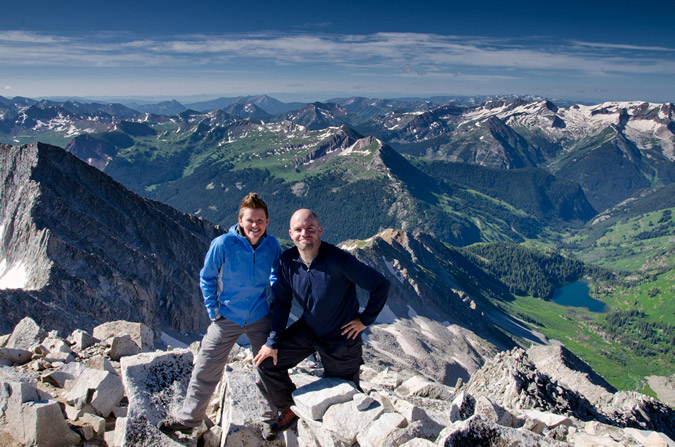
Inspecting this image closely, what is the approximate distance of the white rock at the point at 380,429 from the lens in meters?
9.21

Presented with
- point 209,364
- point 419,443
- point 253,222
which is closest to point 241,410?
point 209,364

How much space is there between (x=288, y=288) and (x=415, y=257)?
162 m

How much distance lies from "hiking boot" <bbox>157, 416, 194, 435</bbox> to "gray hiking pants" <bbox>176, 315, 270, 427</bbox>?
0.11 m

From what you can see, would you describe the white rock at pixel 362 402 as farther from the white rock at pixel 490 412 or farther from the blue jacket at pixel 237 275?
the blue jacket at pixel 237 275

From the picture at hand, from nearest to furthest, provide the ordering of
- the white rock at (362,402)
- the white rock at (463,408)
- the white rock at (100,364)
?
the white rock at (362,402) → the white rock at (463,408) → the white rock at (100,364)

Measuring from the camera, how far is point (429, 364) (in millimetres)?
89000

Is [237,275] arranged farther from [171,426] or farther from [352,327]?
[171,426]

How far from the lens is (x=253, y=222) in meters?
11.0

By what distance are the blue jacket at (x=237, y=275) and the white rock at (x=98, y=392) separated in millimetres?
3936

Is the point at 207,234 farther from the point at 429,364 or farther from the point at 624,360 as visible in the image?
the point at 624,360

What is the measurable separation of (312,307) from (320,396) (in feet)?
7.47

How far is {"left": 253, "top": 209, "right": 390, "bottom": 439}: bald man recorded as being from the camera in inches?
422

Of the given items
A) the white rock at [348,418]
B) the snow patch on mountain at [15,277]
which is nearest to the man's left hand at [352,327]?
the white rock at [348,418]

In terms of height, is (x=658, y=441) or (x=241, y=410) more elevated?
(x=658, y=441)
